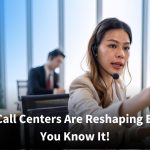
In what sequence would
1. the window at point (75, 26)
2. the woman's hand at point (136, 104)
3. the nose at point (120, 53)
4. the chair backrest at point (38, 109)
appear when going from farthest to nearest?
the window at point (75, 26) < the chair backrest at point (38, 109) < the nose at point (120, 53) < the woman's hand at point (136, 104)

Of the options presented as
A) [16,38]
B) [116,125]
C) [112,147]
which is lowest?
[112,147]

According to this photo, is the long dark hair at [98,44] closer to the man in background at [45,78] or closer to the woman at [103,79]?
the woman at [103,79]

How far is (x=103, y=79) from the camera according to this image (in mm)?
960

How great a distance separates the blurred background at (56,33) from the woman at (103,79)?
2.35m

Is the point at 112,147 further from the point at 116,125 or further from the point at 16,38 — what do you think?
the point at 16,38

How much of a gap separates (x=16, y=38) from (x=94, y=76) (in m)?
3.55

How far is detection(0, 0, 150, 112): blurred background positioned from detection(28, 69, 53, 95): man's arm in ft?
2.86

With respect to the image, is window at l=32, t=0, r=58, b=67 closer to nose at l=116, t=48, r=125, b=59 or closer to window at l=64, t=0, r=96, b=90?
window at l=64, t=0, r=96, b=90

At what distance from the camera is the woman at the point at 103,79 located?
2.44ft

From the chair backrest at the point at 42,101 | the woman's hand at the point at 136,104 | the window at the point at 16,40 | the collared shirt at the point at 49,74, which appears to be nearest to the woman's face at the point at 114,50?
the woman's hand at the point at 136,104

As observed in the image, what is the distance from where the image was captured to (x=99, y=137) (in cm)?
81

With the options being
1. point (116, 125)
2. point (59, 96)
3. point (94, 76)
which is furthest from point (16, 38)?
point (116, 125)

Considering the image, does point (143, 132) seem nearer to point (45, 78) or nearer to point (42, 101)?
point (42, 101)

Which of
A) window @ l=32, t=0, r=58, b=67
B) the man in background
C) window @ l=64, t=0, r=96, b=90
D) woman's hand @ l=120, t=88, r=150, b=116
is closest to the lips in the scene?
woman's hand @ l=120, t=88, r=150, b=116
